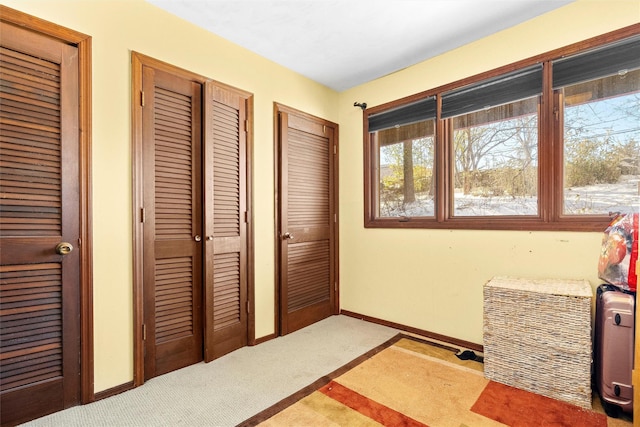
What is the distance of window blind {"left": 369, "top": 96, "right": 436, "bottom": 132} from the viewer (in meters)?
2.82

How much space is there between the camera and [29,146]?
1.66 meters

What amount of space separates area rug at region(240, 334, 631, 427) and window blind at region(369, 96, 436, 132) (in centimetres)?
213

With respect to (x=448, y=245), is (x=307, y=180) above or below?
above

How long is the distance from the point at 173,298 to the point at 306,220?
1443 millimetres

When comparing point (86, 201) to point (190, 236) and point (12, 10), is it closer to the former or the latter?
point (190, 236)

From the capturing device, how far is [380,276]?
10.4 feet

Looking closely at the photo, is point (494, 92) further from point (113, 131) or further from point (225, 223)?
point (113, 131)

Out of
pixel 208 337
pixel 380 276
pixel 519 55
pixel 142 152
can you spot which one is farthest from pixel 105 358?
pixel 519 55

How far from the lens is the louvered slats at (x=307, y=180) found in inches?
119

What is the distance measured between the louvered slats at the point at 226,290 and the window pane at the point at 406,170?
1632 millimetres

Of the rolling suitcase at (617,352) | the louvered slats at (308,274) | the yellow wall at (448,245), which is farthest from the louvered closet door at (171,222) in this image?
the rolling suitcase at (617,352)

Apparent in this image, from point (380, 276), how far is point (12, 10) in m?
3.24

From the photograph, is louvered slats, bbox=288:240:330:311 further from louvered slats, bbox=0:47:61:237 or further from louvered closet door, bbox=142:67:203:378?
louvered slats, bbox=0:47:61:237

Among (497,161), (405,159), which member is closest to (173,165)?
(405,159)
